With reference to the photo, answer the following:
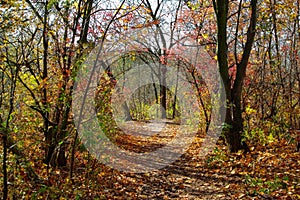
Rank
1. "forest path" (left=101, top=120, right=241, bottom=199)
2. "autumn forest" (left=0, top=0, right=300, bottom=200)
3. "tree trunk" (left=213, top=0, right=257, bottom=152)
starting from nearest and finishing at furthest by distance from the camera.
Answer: "autumn forest" (left=0, top=0, right=300, bottom=200)
"forest path" (left=101, top=120, right=241, bottom=199)
"tree trunk" (left=213, top=0, right=257, bottom=152)

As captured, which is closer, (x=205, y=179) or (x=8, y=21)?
(x=8, y=21)

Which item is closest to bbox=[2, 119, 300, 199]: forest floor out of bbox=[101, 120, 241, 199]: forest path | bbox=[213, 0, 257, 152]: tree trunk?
bbox=[101, 120, 241, 199]: forest path

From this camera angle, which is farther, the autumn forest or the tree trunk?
the tree trunk

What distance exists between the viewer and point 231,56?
11.0m

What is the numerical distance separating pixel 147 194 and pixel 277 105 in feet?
15.1

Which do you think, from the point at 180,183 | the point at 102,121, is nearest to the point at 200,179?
the point at 180,183

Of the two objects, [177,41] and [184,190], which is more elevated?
[177,41]

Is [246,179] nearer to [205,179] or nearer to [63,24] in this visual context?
[205,179]

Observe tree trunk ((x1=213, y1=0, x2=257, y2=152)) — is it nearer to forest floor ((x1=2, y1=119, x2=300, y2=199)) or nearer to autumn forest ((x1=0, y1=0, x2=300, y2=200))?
autumn forest ((x1=0, y1=0, x2=300, y2=200))

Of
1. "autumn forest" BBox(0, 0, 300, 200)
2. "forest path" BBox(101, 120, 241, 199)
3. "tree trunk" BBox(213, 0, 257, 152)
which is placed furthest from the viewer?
"tree trunk" BBox(213, 0, 257, 152)

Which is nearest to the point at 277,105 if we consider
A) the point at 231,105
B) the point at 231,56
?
the point at 231,105

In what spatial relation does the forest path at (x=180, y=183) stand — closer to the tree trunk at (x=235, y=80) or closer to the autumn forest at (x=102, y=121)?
the autumn forest at (x=102, y=121)

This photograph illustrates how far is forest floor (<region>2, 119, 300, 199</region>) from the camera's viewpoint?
4.75m

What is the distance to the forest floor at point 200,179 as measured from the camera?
4754 mm
